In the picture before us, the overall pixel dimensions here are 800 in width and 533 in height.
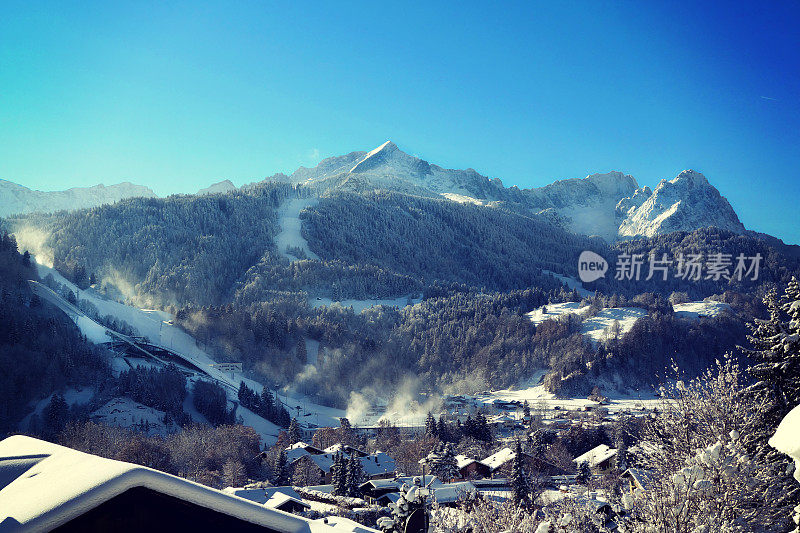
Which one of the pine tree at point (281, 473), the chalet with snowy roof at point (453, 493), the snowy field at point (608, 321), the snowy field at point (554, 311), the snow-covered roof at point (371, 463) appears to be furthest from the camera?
the snowy field at point (554, 311)

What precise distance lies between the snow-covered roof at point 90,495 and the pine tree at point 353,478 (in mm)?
43466

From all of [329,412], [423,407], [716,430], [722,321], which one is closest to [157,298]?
[329,412]

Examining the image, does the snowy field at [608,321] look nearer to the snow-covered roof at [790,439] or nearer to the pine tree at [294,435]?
the pine tree at [294,435]

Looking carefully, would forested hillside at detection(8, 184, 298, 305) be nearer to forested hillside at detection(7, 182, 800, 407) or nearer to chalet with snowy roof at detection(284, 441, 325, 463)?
forested hillside at detection(7, 182, 800, 407)

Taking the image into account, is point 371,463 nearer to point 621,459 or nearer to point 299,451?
point 299,451

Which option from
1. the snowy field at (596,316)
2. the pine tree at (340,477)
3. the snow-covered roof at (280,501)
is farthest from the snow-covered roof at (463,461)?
the snowy field at (596,316)

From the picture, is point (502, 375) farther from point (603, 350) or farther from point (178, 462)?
point (178, 462)

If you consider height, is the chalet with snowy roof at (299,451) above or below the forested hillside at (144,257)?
below

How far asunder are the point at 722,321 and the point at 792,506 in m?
145

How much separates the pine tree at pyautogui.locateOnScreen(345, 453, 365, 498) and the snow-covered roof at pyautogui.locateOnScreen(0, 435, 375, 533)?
4347cm

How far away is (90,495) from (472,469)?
5583cm

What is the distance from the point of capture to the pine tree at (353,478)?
147 ft

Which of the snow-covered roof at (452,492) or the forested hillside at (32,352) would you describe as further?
the forested hillside at (32,352)

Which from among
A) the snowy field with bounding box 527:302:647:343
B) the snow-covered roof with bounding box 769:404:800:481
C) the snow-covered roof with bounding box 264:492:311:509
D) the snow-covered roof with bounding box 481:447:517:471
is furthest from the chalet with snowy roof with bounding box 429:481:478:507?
the snowy field with bounding box 527:302:647:343
